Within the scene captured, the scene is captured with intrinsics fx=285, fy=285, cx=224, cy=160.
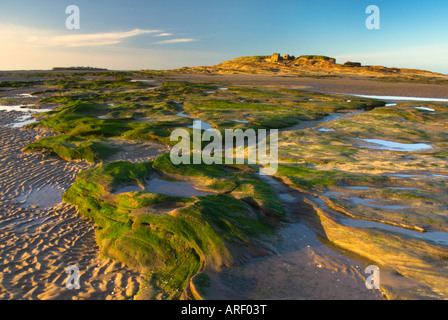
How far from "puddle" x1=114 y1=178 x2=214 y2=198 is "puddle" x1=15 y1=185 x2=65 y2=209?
1.66 meters

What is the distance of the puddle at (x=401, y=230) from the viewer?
15.2 ft

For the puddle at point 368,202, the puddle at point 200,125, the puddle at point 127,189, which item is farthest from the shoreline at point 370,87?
the puddle at point 127,189

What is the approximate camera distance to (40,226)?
17.8 ft

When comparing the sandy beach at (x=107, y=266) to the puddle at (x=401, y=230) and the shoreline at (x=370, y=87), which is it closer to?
the puddle at (x=401, y=230)

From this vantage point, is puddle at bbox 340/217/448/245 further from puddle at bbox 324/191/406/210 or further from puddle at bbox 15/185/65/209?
puddle at bbox 15/185/65/209

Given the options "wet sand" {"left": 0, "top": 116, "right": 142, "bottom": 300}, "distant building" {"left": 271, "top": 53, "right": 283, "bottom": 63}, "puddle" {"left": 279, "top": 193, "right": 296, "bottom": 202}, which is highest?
"distant building" {"left": 271, "top": 53, "right": 283, "bottom": 63}

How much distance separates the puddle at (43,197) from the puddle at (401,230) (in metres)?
6.28

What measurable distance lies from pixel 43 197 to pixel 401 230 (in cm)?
760

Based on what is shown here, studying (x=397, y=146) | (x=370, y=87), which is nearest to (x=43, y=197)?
(x=397, y=146)

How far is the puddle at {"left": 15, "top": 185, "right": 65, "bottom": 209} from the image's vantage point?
6422 millimetres

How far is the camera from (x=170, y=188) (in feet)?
22.4

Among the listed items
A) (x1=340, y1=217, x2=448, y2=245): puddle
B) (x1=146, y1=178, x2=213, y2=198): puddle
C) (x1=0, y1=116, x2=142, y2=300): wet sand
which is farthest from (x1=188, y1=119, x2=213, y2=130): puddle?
(x1=340, y1=217, x2=448, y2=245): puddle
